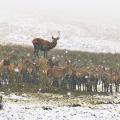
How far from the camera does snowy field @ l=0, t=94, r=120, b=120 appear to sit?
1148 inches

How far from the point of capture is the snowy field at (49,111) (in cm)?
2916

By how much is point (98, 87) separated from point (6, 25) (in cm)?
3672

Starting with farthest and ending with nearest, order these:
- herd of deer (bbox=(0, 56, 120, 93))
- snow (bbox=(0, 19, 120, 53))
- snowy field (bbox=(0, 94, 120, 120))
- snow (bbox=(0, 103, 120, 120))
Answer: snow (bbox=(0, 19, 120, 53)) < herd of deer (bbox=(0, 56, 120, 93)) < snowy field (bbox=(0, 94, 120, 120)) < snow (bbox=(0, 103, 120, 120))

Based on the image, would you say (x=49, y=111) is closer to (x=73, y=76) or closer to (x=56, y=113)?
(x=56, y=113)

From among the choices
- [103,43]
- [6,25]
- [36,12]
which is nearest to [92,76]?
[103,43]

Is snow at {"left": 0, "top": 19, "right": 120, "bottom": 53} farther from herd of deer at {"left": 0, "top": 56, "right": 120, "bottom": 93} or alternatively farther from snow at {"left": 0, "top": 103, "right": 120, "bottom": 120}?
snow at {"left": 0, "top": 103, "right": 120, "bottom": 120}

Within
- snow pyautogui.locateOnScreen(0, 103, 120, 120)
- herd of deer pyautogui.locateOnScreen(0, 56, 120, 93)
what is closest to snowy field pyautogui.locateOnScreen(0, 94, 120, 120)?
snow pyautogui.locateOnScreen(0, 103, 120, 120)

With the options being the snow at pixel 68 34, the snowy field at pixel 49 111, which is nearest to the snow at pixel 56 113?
the snowy field at pixel 49 111

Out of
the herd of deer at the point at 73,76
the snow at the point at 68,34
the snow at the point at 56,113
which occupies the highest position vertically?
the snow at the point at 68,34

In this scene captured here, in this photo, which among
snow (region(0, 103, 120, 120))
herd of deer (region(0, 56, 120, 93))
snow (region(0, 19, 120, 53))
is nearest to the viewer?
snow (region(0, 103, 120, 120))

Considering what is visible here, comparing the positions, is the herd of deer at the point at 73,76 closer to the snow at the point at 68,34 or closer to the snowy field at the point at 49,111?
the snowy field at the point at 49,111

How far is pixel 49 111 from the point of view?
101 ft

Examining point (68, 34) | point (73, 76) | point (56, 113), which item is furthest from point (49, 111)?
point (68, 34)

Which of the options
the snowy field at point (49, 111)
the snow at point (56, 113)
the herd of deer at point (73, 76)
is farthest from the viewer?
the herd of deer at point (73, 76)
